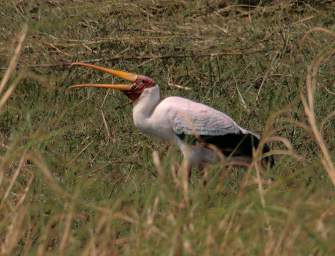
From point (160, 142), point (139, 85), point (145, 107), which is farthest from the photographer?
point (160, 142)

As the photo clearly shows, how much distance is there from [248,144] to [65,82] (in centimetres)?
166

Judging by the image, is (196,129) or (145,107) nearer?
(196,129)

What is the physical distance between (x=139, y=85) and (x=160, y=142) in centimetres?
48

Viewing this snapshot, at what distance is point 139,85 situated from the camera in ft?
21.4

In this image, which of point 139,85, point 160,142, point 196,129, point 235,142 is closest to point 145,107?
point 139,85

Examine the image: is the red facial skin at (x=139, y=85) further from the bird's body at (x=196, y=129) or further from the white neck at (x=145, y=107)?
the bird's body at (x=196, y=129)

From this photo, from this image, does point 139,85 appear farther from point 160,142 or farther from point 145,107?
point 160,142

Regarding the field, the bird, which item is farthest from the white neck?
the field

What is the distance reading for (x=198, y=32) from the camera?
8.21 m

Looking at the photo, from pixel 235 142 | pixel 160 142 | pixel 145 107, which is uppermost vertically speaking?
pixel 145 107

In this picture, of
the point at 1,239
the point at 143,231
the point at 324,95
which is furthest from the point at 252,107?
the point at 143,231

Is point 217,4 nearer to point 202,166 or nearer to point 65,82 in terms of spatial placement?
point 65,82

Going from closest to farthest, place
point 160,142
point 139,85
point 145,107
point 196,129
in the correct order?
point 196,129 < point 145,107 < point 139,85 < point 160,142

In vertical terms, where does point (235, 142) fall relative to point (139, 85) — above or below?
below
